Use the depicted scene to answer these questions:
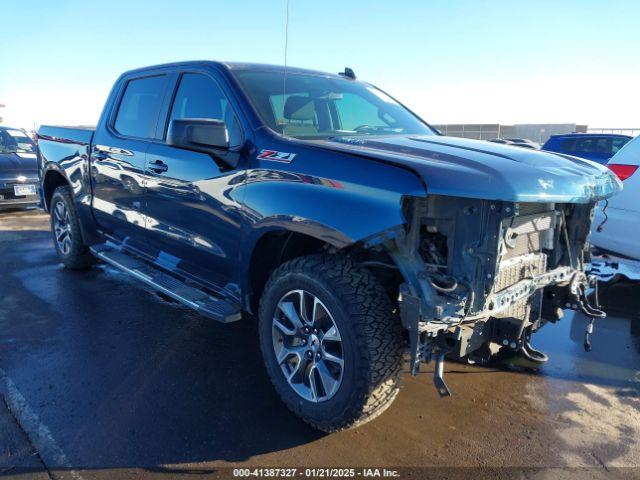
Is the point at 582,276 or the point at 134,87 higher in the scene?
the point at 134,87

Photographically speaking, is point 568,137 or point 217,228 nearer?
point 217,228

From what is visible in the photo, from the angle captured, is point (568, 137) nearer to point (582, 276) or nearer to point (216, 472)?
point (582, 276)

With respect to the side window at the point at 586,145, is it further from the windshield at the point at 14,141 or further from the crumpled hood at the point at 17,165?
the windshield at the point at 14,141

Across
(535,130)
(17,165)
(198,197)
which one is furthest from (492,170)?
(535,130)

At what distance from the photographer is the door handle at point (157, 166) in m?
3.81

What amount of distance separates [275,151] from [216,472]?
1.76 meters

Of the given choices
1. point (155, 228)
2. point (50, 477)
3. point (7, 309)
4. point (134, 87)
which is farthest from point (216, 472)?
point (134, 87)

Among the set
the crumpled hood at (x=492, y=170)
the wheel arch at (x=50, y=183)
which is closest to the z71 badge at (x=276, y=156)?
the crumpled hood at (x=492, y=170)

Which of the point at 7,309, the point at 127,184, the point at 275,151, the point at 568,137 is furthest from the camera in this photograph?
the point at 568,137

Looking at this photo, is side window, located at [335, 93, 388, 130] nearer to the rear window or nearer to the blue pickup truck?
the blue pickup truck

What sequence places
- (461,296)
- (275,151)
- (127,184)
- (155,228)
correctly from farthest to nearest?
1. (127,184)
2. (155,228)
3. (275,151)
4. (461,296)

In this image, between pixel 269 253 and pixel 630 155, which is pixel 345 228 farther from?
pixel 630 155

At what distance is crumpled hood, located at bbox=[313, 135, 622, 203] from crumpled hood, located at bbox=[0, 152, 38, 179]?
8.76 metres

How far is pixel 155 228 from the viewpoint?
4.09 metres
